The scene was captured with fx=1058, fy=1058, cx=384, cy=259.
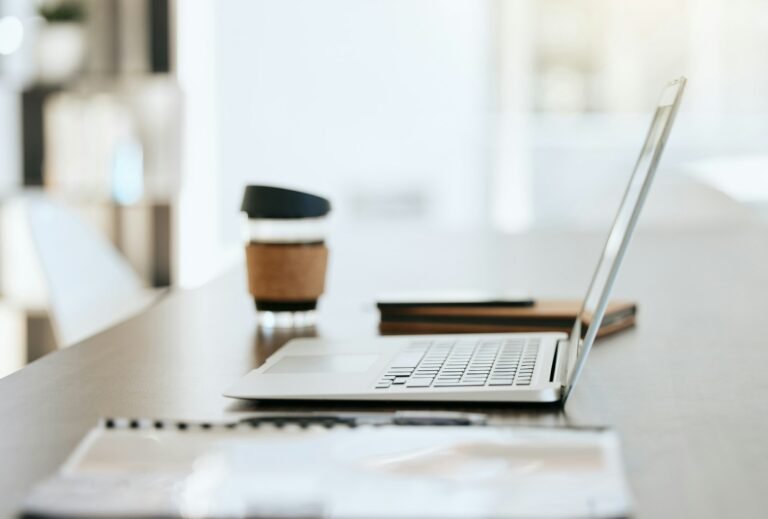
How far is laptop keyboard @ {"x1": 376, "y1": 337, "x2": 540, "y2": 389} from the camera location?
0.82m

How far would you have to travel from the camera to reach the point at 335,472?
53 cm

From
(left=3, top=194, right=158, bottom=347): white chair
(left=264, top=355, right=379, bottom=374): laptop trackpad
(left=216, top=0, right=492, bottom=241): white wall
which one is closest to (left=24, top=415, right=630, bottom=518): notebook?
(left=264, top=355, right=379, bottom=374): laptop trackpad

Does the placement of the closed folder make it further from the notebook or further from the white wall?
the white wall

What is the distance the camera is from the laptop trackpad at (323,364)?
90 centimetres

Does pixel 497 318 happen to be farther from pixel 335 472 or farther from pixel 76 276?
pixel 76 276

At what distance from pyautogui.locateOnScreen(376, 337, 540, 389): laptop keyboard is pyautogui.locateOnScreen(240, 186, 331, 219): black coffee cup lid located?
0.79ft

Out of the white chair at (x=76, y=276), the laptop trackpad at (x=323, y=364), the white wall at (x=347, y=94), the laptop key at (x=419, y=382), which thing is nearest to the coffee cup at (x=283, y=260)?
the laptop trackpad at (x=323, y=364)

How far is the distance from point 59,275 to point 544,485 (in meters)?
1.50

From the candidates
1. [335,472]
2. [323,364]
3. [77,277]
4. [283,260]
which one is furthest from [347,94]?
[335,472]

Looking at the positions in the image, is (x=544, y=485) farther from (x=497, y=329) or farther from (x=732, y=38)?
(x=732, y=38)

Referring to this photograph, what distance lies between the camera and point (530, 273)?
178 centimetres

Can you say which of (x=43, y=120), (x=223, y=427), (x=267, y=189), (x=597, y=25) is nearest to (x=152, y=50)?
(x=43, y=120)

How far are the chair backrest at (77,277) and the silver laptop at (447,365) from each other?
86 centimetres

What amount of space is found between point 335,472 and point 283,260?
0.72 m
